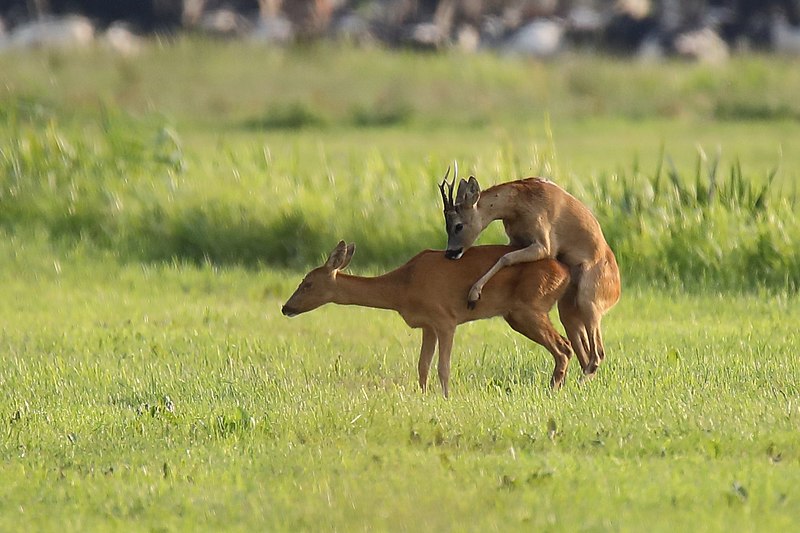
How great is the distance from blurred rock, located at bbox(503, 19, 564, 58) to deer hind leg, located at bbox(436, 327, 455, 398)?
33400 mm

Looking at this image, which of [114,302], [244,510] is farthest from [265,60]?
[244,510]

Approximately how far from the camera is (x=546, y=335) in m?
8.80

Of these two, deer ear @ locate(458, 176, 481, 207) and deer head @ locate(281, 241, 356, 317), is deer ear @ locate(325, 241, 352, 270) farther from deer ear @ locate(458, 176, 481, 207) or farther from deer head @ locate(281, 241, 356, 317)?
deer ear @ locate(458, 176, 481, 207)

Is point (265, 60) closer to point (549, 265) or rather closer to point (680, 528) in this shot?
point (549, 265)

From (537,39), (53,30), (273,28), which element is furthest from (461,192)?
(273,28)

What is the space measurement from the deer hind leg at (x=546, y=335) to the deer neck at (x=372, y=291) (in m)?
0.64

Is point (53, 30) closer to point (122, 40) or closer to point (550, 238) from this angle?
point (122, 40)

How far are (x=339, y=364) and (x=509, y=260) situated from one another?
179 centimetres

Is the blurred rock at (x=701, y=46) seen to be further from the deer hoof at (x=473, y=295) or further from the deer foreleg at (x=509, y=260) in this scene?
the deer hoof at (x=473, y=295)

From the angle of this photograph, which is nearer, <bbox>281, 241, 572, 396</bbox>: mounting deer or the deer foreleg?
the deer foreleg

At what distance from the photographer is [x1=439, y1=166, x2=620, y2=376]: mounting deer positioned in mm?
8680

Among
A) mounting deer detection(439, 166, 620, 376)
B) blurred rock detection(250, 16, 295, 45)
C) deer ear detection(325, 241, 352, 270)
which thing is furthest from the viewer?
blurred rock detection(250, 16, 295, 45)

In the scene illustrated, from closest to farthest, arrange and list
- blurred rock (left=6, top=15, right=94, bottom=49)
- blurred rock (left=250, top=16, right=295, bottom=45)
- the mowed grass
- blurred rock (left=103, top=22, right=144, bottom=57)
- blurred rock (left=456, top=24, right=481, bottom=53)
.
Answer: the mowed grass < blurred rock (left=103, top=22, right=144, bottom=57) < blurred rock (left=6, top=15, right=94, bottom=49) < blurred rock (left=456, top=24, right=481, bottom=53) < blurred rock (left=250, top=16, right=295, bottom=45)

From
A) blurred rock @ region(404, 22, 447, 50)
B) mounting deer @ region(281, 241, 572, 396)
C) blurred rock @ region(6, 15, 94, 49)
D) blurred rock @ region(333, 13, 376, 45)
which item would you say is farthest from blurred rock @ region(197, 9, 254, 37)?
mounting deer @ region(281, 241, 572, 396)
